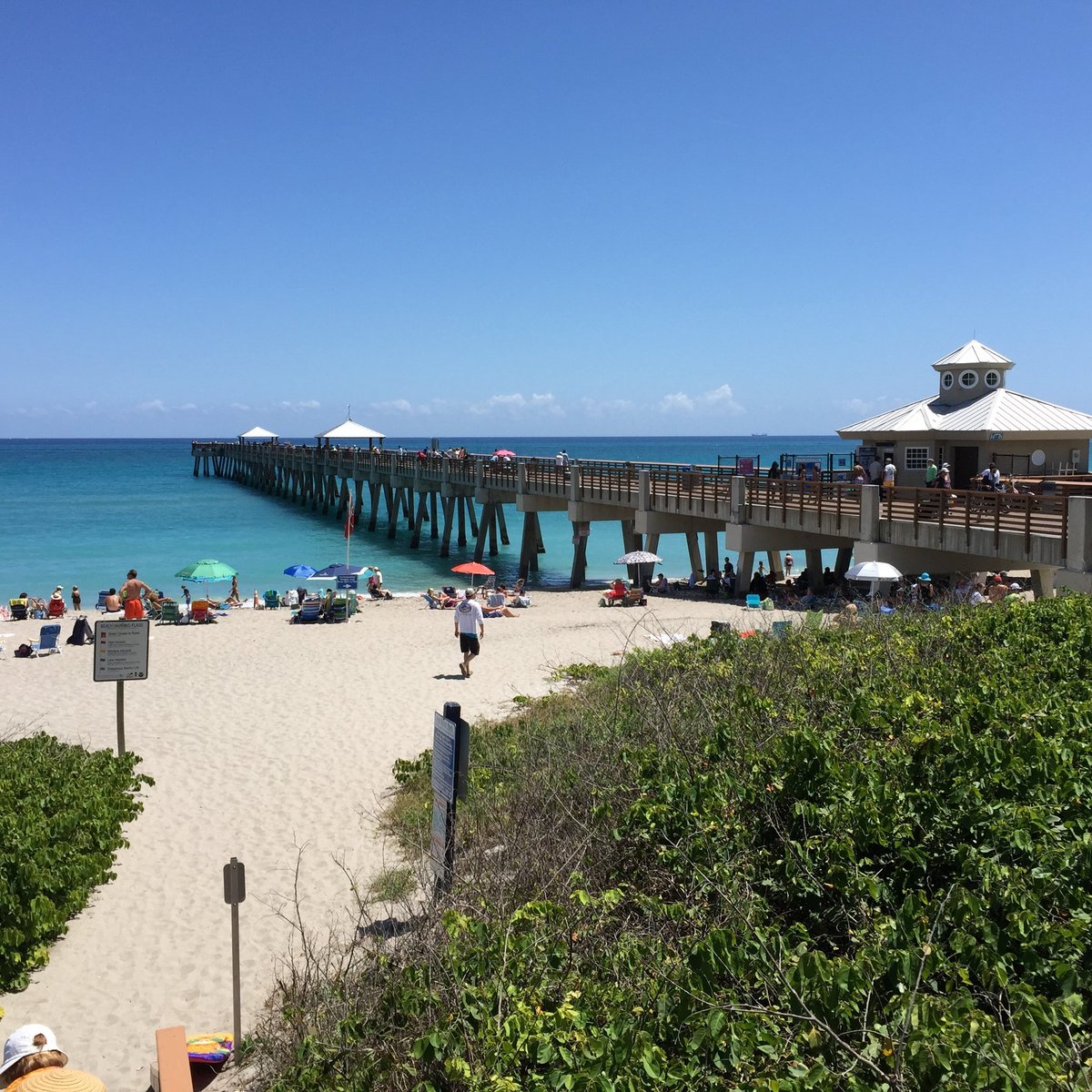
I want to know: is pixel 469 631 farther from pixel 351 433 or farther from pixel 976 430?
pixel 351 433

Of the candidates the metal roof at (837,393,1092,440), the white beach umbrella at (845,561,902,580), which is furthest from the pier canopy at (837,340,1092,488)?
the white beach umbrella at (845,561,902,580)

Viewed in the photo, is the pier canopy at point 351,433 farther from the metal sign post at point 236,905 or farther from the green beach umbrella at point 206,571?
the metal sign post at point 236,905

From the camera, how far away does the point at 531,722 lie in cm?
1056

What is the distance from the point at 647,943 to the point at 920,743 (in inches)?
78.6

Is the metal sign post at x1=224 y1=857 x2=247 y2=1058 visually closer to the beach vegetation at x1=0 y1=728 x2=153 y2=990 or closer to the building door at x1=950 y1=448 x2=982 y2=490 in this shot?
the beach vegetation at x1=0 y1=728 x2=153 y2=990

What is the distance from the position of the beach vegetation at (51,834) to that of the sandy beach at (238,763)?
0.61 feet

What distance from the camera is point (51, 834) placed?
7730 mm

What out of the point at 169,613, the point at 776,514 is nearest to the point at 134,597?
the point at 169,613

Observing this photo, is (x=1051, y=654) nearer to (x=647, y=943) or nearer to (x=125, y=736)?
(x=647, y=943)

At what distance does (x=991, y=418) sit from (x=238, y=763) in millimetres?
16178

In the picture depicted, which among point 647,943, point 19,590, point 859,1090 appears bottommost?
point 19,590

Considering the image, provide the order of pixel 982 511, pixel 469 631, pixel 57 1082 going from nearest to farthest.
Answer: pixel 57 1082 < pixel 469 631 < pixel 982 511

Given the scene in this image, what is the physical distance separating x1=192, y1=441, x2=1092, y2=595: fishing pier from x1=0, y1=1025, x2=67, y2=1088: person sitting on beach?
45.7 ft

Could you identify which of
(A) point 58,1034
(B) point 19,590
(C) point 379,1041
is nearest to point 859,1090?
(C) point 379,1041
